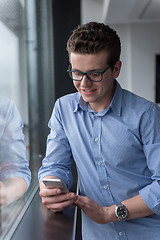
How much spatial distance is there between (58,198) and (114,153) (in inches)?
11.1

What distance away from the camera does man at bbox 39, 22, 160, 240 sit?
1.00 meters

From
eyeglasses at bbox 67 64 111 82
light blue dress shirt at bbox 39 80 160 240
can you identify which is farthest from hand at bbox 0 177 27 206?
eyeglasses at bbox 67 64 111 82

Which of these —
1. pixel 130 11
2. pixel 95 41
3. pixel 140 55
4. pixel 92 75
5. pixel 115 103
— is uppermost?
pixel 130 11

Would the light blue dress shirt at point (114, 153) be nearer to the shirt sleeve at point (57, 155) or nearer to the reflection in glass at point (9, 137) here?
the shirt sleeve at point (57, 155)

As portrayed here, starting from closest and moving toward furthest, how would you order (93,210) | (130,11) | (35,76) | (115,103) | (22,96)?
(93,210) → (115,103) → (22,96) → (35,76) → (130,11)

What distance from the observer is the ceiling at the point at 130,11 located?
14.2 feet

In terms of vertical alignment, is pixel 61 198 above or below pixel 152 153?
below

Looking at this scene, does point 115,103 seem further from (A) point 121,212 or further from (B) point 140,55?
(B) point 140,55

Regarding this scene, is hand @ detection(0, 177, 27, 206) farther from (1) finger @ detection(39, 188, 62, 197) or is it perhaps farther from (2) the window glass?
(1) finger @ detection(39, 188, 62, 197)

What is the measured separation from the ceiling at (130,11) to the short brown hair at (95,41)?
341cm

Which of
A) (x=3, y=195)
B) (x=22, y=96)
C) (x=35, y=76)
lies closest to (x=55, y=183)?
(x=3, y=195)

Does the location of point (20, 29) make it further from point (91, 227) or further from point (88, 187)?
point (91, 227)

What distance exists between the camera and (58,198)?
0.96 metres

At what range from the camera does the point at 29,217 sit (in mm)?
1040
